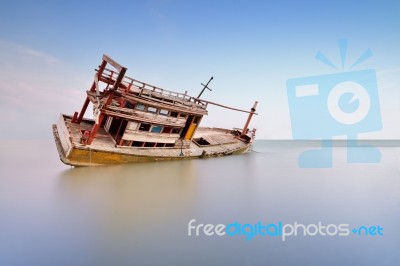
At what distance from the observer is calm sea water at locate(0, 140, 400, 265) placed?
476 cm

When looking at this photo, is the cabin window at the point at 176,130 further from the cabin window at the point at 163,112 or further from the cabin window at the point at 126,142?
the cabin window at the point at 126,142

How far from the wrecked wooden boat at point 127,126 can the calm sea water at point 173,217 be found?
5.43 ft

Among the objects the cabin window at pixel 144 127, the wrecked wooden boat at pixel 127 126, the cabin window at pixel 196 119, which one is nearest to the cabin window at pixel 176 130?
the wrecked wooden boat at pixel 127 126

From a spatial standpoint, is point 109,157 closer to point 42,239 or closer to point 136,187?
point 136,187

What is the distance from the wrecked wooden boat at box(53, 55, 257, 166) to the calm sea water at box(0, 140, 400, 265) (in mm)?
1656

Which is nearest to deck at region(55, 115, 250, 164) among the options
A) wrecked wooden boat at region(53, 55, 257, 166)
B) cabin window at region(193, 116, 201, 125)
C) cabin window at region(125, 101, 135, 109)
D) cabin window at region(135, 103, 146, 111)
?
wrecked wooden boat at region(53, 55, 257, 166)

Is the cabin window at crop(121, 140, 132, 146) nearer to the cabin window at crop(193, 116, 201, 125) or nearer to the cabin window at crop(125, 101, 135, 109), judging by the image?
the cabin window at crop(125, 101, 135, 109)

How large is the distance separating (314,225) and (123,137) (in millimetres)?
12367

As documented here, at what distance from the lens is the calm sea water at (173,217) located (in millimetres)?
4758

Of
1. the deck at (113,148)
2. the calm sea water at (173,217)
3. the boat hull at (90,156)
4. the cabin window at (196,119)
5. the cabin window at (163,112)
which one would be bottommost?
the calm sea water at (173,217)

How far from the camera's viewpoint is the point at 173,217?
266 inches

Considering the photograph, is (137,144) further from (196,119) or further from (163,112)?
(196,119)

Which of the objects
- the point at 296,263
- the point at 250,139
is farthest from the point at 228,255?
the point at 250,139

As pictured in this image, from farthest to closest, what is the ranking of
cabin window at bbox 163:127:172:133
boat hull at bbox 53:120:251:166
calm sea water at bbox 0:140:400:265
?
cabin window at bbox 163:127:172:133
boat hull at bbox 53:120:251:166
calm sea water at bbox 0:140:400:265
